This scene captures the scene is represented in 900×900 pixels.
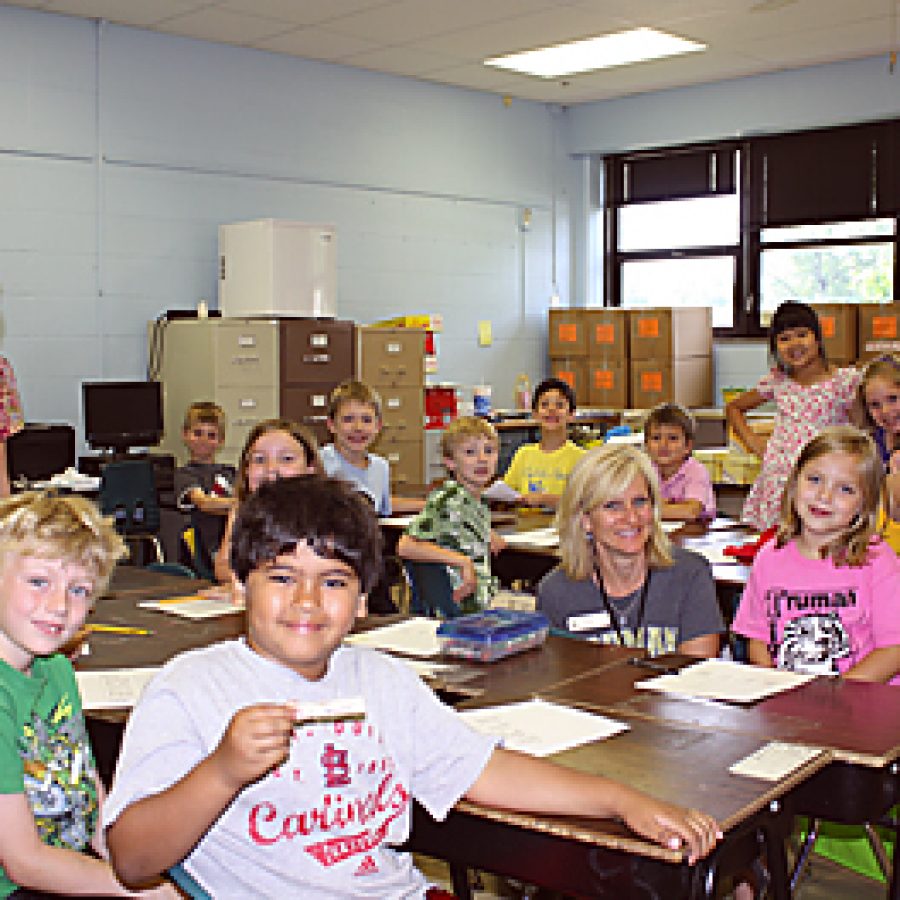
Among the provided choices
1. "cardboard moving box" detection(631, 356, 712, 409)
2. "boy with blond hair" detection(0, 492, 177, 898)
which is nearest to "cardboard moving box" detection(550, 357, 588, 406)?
"cardboard moving box" detection(631, 356, 712, 409)

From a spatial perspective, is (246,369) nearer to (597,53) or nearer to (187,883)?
(597,53)

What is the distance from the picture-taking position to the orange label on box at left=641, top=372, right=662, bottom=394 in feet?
30.3

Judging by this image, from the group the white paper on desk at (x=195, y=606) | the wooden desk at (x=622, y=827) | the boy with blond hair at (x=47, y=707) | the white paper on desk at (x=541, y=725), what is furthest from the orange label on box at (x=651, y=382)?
the boy with blond hair at (x=47, y=707)

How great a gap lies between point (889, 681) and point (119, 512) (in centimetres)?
402

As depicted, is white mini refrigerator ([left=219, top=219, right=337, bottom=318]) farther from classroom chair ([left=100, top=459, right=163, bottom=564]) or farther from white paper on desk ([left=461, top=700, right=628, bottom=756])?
white paper on desk ([left=461, top=700, right=628, bottom=756])

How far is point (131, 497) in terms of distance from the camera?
607cm

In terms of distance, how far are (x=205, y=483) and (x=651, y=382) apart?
170 inches

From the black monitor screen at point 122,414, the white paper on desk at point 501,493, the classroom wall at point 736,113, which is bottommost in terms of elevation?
the white paper on desk at point 501,493

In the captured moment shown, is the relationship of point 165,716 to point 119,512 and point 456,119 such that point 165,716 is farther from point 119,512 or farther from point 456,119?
point 456,119

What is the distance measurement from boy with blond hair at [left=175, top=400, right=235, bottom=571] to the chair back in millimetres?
164

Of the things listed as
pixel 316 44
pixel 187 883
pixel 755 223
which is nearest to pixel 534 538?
pixel 187 883

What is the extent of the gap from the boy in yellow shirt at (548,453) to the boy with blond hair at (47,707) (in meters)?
3.95

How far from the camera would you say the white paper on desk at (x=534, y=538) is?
453 centimetres

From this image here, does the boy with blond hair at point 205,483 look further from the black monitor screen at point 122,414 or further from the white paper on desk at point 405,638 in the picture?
the white paper on desk at point 405,638
